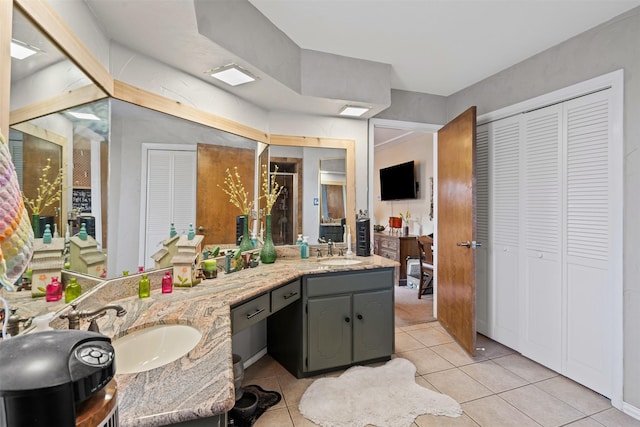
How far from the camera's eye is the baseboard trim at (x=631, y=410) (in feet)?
6.08

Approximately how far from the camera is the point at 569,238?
226 cm

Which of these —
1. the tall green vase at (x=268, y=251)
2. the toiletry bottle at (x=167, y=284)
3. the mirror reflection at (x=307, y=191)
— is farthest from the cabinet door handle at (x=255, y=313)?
the mirror reflection at (x=307, y=191)

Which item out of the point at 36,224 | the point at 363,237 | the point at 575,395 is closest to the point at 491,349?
the point at 575,395

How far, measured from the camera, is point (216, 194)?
6.99ft

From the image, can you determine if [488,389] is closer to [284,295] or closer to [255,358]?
[284,295]

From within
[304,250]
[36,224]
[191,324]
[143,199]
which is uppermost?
[143,199]

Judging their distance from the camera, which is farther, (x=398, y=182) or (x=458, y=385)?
(x=398, y=182)

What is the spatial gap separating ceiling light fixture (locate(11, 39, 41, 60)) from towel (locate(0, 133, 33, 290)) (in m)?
0.65

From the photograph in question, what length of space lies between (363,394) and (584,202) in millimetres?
2056

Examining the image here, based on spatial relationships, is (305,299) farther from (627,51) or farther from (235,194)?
(627,51)

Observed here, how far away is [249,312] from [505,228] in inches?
93.7

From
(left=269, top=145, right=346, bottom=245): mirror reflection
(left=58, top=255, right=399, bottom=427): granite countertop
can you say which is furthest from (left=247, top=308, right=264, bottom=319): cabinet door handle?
(left=269, top=145, right=346, bottom=245): mirror reflection

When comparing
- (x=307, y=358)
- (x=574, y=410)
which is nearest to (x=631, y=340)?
(x=574, y=410)

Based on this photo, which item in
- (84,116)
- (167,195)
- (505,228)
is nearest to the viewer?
(84,116)
